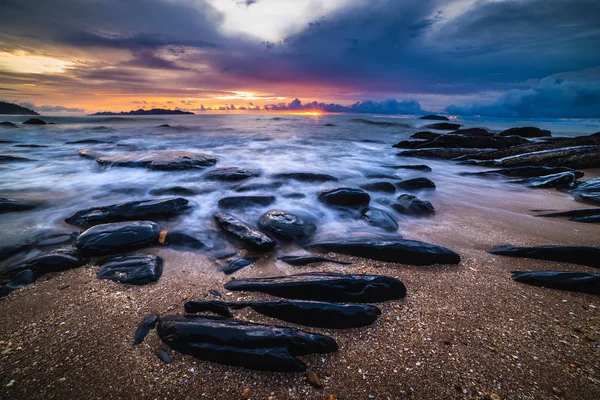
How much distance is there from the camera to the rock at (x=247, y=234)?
11.2 ft

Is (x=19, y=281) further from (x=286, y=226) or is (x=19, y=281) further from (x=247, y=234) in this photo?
(x=286, y=226)

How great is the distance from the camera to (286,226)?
389cm

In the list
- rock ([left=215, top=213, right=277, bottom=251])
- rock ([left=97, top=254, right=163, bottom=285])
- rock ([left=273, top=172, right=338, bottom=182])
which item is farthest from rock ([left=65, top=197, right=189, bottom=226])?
rock ([left=273, top=172, right=338, bottom=182])

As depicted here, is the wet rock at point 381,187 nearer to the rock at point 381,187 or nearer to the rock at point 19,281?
the rock at point 381,187

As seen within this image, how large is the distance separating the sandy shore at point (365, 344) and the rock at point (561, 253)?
0.12 m

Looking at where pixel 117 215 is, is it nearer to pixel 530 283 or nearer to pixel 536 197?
pixel 530 283

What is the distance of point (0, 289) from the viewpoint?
2557 millimetres

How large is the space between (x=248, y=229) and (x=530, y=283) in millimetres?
3296

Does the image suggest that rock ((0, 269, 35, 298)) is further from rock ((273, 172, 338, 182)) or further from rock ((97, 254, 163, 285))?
rock ((273, 172, 338, 182))

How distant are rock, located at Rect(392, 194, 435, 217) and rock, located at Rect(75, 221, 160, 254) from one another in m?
4.25

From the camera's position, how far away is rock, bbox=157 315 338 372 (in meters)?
1.69

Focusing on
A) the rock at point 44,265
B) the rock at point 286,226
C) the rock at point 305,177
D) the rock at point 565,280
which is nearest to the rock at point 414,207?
the rock at point 286,226

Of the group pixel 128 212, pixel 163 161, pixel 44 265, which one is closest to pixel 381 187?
pixel 128 212

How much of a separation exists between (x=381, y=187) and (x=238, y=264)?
4.61 meters
